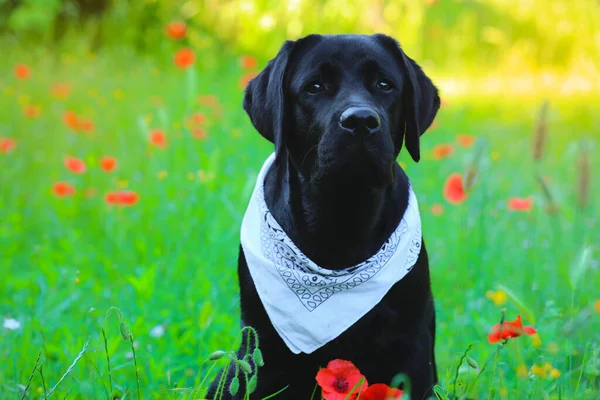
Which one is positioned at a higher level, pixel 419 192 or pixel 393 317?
pixel 393 317

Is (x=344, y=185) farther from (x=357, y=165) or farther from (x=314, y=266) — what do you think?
(x=314, y=266)

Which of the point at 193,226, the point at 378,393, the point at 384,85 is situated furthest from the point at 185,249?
the point at 378,393

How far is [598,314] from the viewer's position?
335cm

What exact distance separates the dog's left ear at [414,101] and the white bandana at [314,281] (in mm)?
235

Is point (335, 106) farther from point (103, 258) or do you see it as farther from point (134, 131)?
point (134, 131)

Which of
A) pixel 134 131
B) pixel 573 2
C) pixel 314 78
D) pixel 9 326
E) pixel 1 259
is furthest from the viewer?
pixel 573 2

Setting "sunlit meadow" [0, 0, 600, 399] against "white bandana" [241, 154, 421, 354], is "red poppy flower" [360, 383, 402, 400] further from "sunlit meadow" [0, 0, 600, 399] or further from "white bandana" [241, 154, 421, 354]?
"white bandana" [241, 154, 421, 354]

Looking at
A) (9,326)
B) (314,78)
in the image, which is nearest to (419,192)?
(314,78)

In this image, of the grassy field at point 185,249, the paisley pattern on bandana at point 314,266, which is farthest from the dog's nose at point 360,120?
the grassy field at point 185,249

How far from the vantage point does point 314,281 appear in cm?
265

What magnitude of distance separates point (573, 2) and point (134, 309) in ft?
26.0

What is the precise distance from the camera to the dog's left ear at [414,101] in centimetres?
263

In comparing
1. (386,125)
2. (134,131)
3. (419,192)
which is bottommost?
(419,192)

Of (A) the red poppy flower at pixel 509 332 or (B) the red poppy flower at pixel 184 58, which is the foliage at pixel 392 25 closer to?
(B) the red poppy flower at pixel 184 58
